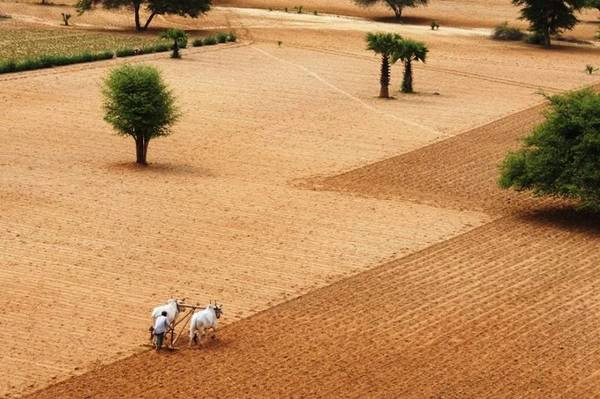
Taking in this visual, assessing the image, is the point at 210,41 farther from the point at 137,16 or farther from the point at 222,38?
the point at 137,16

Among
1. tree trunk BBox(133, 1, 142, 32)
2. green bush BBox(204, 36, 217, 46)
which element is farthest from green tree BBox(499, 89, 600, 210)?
tree trunk BBox(133, 1, 142, 32)

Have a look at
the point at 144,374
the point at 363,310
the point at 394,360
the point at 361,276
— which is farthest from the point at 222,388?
the point at 361,276

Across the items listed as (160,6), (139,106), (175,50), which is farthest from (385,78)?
(160,6)

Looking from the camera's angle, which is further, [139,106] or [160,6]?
[160,6]

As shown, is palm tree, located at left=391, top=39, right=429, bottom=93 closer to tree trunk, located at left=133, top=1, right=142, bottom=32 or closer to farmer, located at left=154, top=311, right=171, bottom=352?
tree trunk, located at left=133, top=1, right=142, bottom=32

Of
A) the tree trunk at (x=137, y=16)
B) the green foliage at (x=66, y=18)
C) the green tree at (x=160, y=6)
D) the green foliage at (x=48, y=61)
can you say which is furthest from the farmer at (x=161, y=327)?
the green foliage at (x=66, y=18)

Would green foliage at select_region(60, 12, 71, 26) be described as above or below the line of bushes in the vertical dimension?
above
